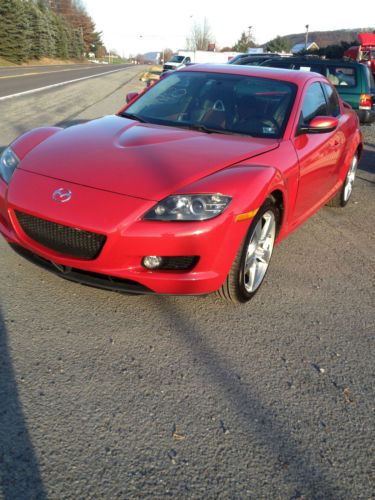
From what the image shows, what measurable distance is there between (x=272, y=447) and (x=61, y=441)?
93 cm

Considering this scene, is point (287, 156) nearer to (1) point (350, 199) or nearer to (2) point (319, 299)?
(2) point (319, 299)

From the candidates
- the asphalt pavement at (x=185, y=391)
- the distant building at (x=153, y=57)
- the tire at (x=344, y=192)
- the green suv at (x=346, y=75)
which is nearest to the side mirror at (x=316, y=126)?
the asphalt pavement at (x=185, y=391)

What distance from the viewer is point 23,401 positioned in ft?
7.14

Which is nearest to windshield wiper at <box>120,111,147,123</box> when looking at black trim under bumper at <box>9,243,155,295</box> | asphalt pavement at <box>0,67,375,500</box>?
asphalt pavement at <box>0,67,375,500</box>

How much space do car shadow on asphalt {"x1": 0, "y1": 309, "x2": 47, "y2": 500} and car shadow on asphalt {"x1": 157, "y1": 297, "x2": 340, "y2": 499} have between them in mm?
936

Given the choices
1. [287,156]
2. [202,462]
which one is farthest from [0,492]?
[287,156]

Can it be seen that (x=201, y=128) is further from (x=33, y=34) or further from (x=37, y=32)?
(x=37, y=32)

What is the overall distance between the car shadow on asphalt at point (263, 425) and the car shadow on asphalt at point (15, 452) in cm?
94

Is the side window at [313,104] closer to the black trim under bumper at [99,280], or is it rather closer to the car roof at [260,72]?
the car roof at [260,72]

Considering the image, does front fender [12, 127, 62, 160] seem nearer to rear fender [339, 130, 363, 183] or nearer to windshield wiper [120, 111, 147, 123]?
windshield wiper [120, 111, 147, 123]

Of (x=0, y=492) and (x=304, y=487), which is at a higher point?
(x=0, y=492)

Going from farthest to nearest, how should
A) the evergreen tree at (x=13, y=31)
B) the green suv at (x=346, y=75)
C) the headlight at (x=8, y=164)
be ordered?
1. the evergreen tree at (x=13, y=31)
2. the green suv at (x=346, y=75)
3. the headlight at (x=8, y=164)

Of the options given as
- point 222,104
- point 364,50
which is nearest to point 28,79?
point 364,50

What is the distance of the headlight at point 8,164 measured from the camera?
317cm
